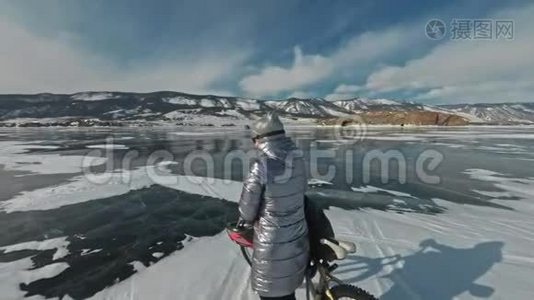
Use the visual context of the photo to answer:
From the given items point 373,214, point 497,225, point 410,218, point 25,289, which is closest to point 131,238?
point 25,289

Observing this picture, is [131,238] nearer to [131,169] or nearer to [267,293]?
[267,293]

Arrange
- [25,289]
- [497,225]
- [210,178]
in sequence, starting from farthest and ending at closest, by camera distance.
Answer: [210,178]
[497,225]
[25,289]

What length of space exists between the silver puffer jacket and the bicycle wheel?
17.2 inches

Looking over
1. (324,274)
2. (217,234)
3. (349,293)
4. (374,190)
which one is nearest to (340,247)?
(324,274)

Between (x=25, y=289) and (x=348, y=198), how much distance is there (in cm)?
673

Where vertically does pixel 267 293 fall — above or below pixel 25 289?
above

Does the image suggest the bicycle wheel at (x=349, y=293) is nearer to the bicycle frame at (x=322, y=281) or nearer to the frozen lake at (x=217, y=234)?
the bicycle frame at (x=322, y=281)

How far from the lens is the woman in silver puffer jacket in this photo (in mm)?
2396

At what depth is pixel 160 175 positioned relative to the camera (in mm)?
11609

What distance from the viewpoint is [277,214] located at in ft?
8.04

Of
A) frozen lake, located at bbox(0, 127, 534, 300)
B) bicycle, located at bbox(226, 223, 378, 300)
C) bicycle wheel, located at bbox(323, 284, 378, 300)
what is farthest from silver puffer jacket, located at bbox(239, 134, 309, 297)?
frozen lake, located at bbox(0, 127, 534, 300)

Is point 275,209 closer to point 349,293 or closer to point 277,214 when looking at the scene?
point 277,214

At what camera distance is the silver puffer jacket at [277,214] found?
239 centimetres

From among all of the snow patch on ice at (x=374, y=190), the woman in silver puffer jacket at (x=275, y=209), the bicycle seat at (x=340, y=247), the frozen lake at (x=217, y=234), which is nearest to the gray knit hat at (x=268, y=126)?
the woman in silver puffer jacket at (x=275, y=209)
